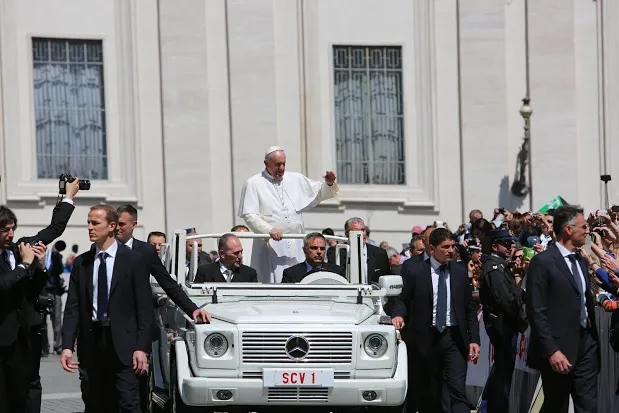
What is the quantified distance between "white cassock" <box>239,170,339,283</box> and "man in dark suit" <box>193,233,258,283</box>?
0.76 meters

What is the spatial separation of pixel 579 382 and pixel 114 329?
3.81m

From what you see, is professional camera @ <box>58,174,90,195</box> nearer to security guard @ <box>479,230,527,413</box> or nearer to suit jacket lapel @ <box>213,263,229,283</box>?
suit jacket lapel @ <box>213,263,229,283</box>

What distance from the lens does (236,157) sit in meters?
31.8

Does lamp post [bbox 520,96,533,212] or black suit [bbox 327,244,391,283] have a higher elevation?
lamp post [bbox 520,96,533,212]

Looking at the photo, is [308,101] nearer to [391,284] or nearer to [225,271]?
[225,271]

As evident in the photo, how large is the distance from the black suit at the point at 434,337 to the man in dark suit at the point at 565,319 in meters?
1.59

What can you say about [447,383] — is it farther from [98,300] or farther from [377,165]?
[377,165]

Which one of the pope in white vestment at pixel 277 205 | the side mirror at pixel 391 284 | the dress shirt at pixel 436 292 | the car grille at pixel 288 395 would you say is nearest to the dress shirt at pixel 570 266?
the side mirror at pixel 391 284

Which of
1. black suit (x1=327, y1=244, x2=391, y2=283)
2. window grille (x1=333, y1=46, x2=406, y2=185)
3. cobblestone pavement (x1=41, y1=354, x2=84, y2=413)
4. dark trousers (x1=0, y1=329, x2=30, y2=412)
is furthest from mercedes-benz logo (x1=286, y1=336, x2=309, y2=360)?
window grille (x1=333, y1=46, x2=406, y2=185)

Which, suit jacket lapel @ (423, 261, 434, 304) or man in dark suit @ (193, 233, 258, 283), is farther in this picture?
man in dark suit @ (193, 233, 258, 283)

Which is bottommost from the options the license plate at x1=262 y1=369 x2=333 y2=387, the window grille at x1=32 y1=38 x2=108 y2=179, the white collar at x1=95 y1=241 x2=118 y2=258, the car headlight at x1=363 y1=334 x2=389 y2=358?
the license plate at x1=262 y1=369 x2=333 y2=387

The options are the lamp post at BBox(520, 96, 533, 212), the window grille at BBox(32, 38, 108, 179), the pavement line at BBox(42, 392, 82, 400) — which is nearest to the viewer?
the pavement line at BBox(42, 392, 82, 400)

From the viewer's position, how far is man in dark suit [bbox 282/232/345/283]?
52.4 ft

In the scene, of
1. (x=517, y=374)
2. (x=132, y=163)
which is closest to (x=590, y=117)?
(x=132, y=163)
